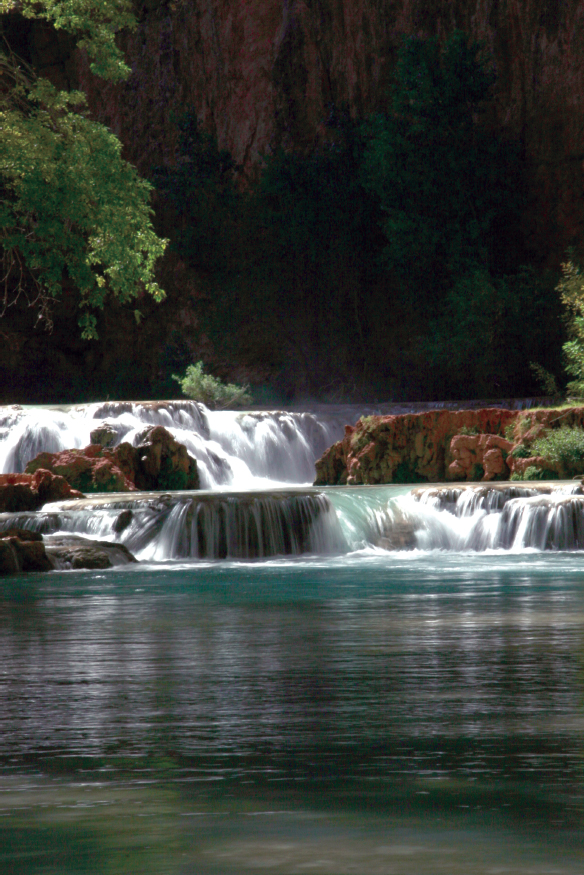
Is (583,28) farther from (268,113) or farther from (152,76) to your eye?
(152,76)

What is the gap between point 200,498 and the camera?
84.3 ft

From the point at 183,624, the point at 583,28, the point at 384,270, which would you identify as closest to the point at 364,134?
the point at 384,270

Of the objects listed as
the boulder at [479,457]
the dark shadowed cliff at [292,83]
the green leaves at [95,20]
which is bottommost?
the boulder at [479,457]

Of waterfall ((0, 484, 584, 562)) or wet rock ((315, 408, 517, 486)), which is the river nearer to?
waterfall ((0, 484, 584, 562))

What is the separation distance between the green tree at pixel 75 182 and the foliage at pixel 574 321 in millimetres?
15232

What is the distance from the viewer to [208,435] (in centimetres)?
3991

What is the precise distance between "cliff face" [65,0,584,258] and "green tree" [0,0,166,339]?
2787 centimetres

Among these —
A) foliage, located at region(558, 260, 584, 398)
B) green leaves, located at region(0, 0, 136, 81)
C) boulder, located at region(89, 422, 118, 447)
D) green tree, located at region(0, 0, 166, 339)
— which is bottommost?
boulder, located at region(89, 422, 118, 447)

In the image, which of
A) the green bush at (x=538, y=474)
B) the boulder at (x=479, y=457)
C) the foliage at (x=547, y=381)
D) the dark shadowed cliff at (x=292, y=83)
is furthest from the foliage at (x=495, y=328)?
the green bush at (x=538, y=474)

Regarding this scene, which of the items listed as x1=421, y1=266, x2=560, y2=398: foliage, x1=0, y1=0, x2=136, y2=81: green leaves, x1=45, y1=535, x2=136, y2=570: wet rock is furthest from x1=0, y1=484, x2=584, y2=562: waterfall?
x1=421, y1=266, x2=560, y2=398: foliage

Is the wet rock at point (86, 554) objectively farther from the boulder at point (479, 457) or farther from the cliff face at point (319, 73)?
the cliff face at point (319, 73)

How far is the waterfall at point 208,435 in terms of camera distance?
124 ft

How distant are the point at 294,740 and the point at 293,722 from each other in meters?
0.52

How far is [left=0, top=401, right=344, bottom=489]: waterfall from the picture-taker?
37719mm
